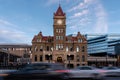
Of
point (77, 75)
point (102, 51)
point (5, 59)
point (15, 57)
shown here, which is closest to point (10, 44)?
point (15, 57)

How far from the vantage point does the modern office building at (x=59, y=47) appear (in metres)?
114

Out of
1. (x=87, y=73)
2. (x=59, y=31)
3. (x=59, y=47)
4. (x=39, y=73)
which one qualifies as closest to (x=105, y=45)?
(x=59, y=47)

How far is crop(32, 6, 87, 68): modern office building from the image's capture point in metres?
114

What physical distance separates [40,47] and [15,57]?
50.3m

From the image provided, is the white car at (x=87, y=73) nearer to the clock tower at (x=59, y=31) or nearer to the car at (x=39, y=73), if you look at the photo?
the car at (x=39, y=73)

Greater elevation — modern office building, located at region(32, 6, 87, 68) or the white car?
modern office building, located at region(32, 6, 87, 68)

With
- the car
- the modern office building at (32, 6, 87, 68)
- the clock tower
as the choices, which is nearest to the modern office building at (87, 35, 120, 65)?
the modern office building at (32, 6, 87, 68)

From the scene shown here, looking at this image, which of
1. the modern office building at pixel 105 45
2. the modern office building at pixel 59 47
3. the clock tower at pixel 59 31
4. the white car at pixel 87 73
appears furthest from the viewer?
the modern office building at pixel 105 45

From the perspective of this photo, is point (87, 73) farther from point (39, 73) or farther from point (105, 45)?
point (105, 45)

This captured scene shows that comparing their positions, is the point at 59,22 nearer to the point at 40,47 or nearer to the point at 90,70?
the point at 40,47

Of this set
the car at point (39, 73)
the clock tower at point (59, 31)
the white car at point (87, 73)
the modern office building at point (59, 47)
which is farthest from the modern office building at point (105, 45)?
the car at point (39, 73)

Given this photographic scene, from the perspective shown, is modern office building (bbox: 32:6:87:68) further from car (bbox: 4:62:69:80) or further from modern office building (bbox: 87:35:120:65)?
car (bbox: 4:62:69:80)

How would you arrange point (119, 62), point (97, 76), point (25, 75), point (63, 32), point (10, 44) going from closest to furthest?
point (25, 75) < point (97, 76) < point (63, 32) < point (119, 62) < point (10, 44)

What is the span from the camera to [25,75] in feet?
73.3
